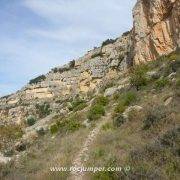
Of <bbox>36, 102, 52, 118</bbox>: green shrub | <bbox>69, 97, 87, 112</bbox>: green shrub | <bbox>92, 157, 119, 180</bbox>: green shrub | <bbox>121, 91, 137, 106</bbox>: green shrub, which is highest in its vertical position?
<bbox>36, 102, 52, 118</bbox>: green shrub

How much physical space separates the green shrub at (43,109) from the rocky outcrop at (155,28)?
2327 centimetres

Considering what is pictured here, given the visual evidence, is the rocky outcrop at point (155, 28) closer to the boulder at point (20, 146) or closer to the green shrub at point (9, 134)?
the green shrub at point (9, 134)

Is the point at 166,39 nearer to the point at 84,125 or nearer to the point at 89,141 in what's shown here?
the point at 84,125

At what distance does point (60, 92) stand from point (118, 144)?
60.4m

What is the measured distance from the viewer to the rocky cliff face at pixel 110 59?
37.5 m

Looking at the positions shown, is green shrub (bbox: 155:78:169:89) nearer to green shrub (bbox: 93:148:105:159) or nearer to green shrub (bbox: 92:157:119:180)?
green shrub (bbox: 93:148:105:159)

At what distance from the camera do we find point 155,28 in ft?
126

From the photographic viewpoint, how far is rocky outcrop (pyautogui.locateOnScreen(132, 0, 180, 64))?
36.2 meters

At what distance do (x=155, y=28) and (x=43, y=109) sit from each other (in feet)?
101

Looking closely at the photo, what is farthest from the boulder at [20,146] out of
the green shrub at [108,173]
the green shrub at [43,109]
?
the green shrub at [43,109]

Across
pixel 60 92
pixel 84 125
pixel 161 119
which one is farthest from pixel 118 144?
pixel 60 92

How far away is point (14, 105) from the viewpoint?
246 ft

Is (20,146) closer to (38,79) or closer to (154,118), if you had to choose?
(154,118)

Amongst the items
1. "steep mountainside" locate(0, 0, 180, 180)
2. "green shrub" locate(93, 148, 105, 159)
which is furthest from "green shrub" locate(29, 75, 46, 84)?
"green shrub" locate(93, 148, 105, 159)
